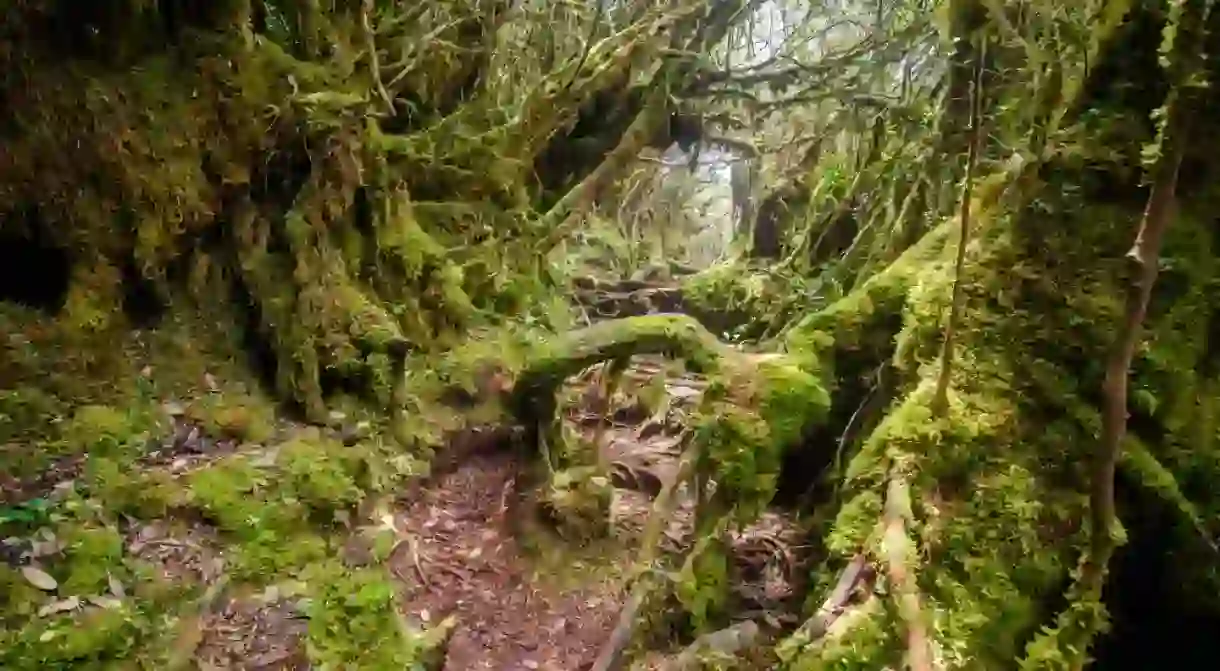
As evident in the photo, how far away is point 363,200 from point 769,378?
12.1ft

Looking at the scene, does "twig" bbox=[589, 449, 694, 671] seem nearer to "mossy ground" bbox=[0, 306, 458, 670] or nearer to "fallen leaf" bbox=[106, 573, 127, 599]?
"mossy ground" bbox=[0, 306, 458, 670]

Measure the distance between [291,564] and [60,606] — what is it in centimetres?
118

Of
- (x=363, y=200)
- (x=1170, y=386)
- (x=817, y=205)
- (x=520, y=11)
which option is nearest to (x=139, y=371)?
(x=363, y=200)

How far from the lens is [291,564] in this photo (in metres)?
4.81

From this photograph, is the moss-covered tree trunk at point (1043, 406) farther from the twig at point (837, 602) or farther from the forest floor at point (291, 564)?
the forest floor at point (291, 564)

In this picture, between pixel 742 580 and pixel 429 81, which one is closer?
pixel 742 580

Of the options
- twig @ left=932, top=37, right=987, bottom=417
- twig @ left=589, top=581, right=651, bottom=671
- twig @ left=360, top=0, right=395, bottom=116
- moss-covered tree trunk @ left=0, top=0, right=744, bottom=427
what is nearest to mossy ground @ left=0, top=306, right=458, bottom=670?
moss-covered tree trunk @ left=0, top=0, right=744, bottom=427

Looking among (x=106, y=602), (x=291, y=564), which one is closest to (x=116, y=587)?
(x=106, y=602)

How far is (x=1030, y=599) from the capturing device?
3.80m

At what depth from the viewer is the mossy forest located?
3.88m

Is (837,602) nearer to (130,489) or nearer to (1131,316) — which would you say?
(1131,316)

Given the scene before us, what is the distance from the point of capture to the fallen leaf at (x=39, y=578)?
3.86 m

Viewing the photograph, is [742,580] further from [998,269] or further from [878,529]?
[998,269]

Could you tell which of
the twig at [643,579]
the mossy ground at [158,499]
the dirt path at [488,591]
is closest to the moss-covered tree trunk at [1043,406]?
the twig at [643,579]
